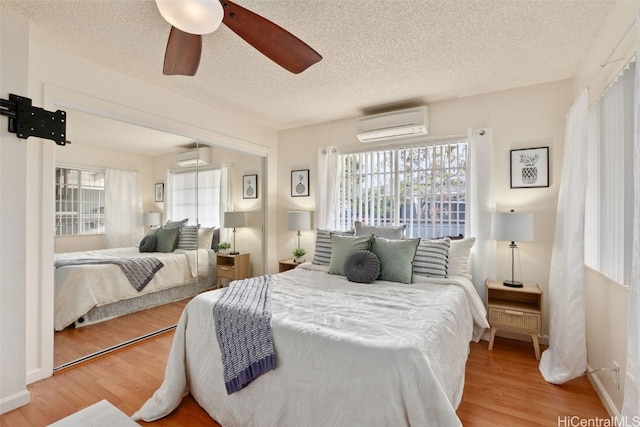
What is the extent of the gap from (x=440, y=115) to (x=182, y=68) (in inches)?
104

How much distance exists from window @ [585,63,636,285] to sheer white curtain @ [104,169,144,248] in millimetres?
3825

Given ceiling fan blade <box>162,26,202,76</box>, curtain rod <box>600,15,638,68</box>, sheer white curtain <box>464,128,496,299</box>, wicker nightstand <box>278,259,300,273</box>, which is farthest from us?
wicker nightstand <box>278,259,300,273</box>

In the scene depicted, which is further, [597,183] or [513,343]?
[513,343]

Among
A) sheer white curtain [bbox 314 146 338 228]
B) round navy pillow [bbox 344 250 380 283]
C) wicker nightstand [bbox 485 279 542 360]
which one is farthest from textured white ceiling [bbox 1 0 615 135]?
wicker nightstand [bbox 485 279 542 360]

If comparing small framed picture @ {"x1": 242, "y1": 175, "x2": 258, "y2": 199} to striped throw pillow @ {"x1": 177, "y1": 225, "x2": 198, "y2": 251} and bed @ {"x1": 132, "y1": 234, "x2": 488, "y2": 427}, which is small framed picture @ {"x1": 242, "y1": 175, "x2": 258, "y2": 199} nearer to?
striped throw pillow @ {"x1": 177, "y1": 225, "x2": 198, "y2": 251}

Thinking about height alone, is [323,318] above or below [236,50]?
below

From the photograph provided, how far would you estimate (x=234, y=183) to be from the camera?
395 cm

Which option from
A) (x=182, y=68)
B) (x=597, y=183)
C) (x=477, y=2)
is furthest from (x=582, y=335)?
(x=182, y=68)

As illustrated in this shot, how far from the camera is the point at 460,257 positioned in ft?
9.20

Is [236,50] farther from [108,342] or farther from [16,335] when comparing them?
[108,342]

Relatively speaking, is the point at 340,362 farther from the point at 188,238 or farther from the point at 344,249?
the point at 188,238

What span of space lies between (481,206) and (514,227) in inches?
18.1

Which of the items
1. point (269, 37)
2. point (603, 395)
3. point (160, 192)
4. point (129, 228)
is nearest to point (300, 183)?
point (160, 192)

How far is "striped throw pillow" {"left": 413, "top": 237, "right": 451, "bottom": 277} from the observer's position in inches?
105
